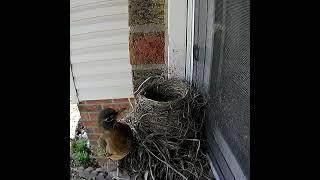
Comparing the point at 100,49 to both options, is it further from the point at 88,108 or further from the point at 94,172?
the point at 94,172

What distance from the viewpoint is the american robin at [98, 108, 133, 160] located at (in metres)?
1.44

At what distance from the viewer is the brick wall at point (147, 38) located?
190 centimetres

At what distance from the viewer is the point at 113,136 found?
4.73ft

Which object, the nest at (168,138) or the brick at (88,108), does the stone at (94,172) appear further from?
the brick at (88,108)

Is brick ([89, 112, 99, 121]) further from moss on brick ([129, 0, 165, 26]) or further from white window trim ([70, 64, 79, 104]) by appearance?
moss on brick ([129, 0, 165, 26])

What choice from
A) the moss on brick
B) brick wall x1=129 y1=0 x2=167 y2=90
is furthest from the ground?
the moss on brick

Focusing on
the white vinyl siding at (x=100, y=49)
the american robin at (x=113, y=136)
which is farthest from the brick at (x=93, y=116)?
the american robin at (x=113, y=136)

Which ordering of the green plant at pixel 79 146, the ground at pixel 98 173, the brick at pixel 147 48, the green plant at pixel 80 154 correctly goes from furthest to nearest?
the green plant at pixel 79 146 < the green plant at pixel 80 154 < the brick at pixel 147 48 < the ground at pixel 98 173

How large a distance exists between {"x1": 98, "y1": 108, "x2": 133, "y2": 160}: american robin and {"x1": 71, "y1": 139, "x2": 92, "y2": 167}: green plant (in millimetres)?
627

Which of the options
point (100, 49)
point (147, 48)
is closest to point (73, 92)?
point (100, 49)

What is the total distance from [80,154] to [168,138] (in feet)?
2.84

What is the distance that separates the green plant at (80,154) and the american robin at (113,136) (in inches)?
24.7
